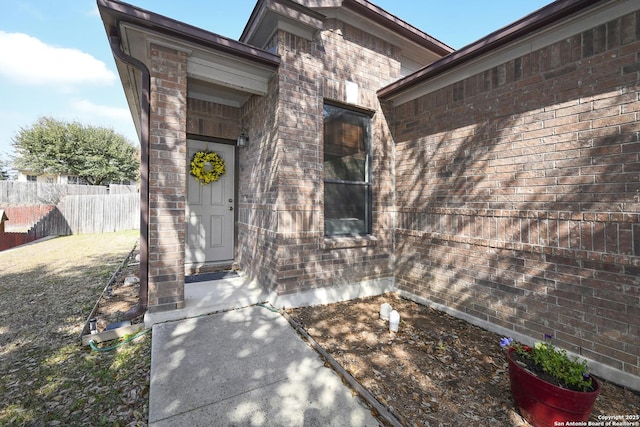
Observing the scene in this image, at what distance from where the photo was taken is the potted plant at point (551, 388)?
5.49ft

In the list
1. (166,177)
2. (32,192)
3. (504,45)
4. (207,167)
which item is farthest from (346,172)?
(32,192)

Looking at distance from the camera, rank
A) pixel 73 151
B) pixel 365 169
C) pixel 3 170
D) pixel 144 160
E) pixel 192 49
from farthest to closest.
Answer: pixel 3 170 < pixel 73 151 < pixel 365 169 < pixel 192 49 < pixel 144 160

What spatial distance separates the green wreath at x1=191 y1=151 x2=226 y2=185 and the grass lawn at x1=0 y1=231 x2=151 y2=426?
2.47 meters

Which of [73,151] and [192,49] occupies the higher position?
[73,151]

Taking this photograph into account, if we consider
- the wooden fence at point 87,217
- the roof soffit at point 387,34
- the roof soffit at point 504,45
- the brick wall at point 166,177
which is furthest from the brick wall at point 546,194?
the wooden fence at point 87,217

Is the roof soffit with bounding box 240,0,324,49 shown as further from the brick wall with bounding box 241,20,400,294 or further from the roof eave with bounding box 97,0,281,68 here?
the roof eave with bounding box 97,0,281,68

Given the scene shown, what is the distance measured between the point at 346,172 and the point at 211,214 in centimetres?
277

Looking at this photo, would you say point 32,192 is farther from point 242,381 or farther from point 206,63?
point 242,381

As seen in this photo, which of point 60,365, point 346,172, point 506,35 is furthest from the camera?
point 346,172

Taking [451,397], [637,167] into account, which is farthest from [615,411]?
[637,167]

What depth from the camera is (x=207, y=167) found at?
195 inches

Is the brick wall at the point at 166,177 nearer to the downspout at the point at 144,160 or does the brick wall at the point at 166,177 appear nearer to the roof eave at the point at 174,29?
the downspout at the point at 144,160

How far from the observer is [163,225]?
123 inches

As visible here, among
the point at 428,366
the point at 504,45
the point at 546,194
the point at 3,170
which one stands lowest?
the point at 428,366
